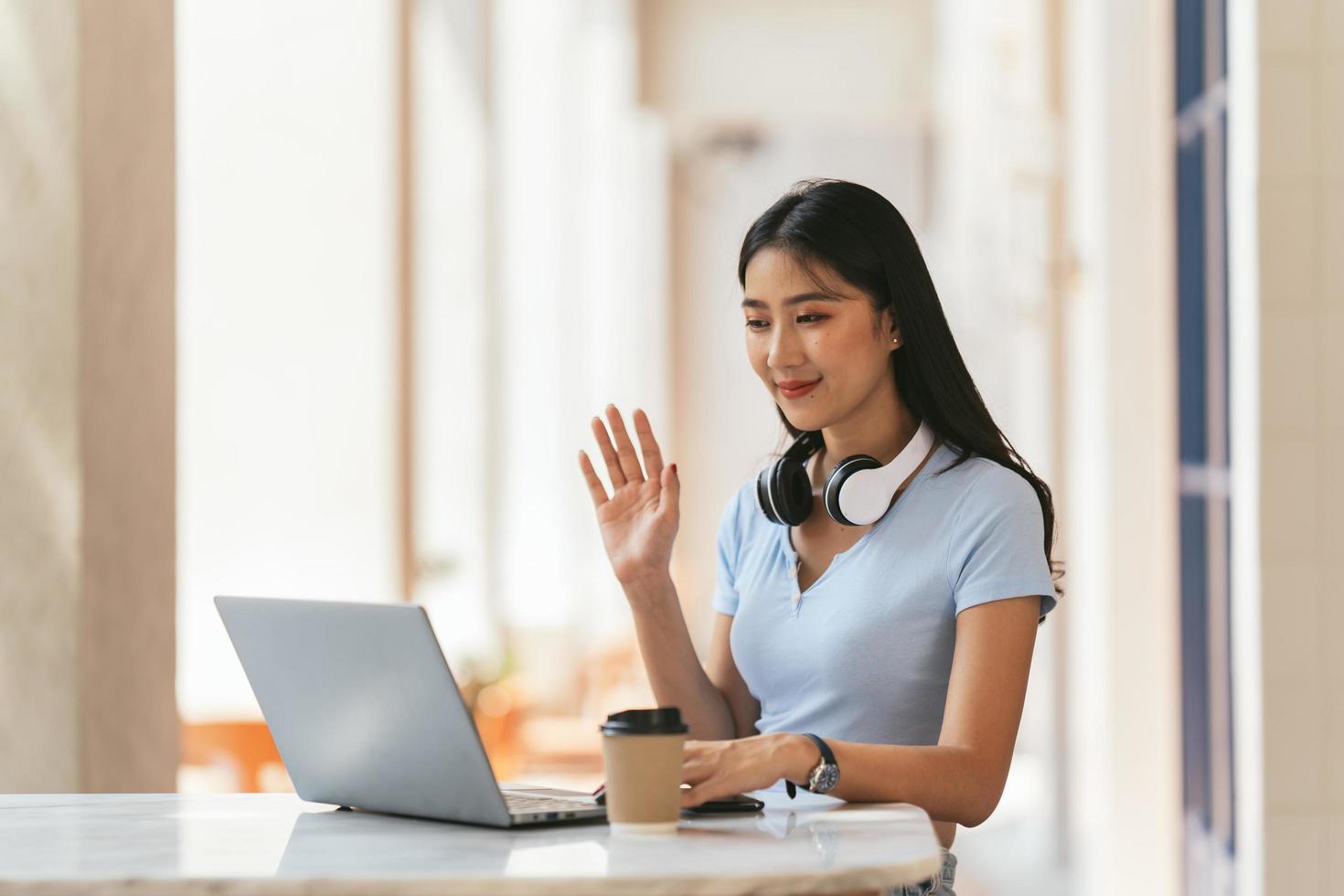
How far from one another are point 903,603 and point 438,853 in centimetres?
67

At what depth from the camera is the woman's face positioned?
1.76 meters

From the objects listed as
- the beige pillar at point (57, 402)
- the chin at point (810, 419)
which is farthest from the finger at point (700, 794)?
the beige pillar at point (57, 402)

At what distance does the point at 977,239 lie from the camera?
7.12 metres

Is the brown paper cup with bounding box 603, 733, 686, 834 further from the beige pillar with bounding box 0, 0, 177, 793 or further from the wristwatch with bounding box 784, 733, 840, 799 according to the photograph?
the beige pillar with bounding box 0, 0, 177, 793

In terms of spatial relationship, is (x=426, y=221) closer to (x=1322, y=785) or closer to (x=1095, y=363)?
(x=1095, y=363)

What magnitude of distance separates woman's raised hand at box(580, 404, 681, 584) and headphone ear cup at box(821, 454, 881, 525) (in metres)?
0.17

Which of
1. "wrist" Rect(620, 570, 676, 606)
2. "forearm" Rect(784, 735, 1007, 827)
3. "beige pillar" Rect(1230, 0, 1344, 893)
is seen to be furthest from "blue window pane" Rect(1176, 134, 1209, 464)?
"forearm" Rect(784, 735, 1007, 827)

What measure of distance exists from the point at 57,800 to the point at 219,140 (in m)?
3.05

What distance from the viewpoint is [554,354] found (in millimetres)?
8219

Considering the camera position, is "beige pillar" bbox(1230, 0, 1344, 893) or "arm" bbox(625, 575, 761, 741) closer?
"arm" bbox(625, 575, 761, 741)

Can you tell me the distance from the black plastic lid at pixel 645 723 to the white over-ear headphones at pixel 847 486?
526 mm

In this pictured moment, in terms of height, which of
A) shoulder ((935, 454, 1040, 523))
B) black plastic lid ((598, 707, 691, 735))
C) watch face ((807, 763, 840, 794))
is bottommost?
watch face ((807, 763, 840, 794))

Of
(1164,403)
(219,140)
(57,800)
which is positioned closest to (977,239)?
(1164,403)

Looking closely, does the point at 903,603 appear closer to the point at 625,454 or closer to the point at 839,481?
the point at 839,481
